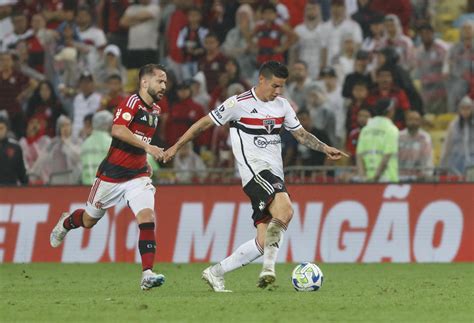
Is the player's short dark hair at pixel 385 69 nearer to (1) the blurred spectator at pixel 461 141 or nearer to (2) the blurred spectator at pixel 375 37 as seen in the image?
(2) the blurred spectator at pixel 375 37

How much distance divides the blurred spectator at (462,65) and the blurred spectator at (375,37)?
140 cm

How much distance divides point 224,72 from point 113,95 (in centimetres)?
215

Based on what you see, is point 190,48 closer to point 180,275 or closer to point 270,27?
point 270,27

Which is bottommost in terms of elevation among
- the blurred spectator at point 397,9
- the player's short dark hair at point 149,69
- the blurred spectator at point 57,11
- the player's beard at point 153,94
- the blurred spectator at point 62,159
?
the blurred spectator at point 62,159

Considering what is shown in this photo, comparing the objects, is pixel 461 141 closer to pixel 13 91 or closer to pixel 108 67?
pixel 108 67

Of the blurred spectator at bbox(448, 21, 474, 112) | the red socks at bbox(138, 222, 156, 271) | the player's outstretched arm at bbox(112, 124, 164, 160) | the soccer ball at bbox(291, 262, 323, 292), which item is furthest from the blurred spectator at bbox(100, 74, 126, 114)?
the soccer ball at bbox(291, 262, 323, 292)

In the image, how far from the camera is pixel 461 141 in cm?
2003

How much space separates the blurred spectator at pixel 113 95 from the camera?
73.5 feet

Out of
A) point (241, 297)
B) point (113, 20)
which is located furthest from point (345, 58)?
point (241, 297)

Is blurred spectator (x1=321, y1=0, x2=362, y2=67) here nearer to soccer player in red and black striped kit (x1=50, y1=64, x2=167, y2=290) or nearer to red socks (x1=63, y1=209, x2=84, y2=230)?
red socks (x1=63, y1=209, x2=84, y2=230)

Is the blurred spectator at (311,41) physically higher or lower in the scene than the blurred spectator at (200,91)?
higher

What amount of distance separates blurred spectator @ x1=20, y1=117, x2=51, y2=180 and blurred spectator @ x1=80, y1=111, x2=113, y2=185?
5.36ft

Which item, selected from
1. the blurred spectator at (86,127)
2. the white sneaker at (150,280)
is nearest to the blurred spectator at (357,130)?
the blurred spectator at (86,127)

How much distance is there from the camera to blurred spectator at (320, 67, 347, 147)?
2105 cm
